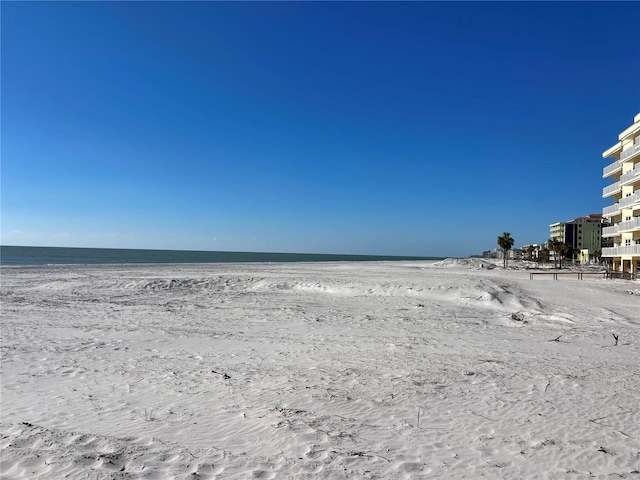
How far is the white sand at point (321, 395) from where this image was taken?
4.85 m

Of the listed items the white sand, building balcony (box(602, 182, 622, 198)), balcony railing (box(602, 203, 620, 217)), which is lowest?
the white sand

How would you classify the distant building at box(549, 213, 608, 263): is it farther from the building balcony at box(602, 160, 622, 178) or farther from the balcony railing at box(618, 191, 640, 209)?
the balcony railing at box(618, 191, 640, 209)

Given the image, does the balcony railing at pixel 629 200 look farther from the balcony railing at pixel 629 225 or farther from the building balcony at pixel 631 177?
the balcony railing at pixel 629 225

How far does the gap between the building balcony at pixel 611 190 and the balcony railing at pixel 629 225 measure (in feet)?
15.8

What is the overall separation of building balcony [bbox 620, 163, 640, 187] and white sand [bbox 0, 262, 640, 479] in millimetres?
29187

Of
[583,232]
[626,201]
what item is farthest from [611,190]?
[583,232]

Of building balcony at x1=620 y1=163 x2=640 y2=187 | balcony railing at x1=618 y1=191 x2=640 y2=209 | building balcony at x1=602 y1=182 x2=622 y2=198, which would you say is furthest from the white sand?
building balcony at x1=602 y1=182 x2=622 y2=198

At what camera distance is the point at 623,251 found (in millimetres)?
39406

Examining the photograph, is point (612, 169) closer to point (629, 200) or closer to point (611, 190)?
point (611, 190)

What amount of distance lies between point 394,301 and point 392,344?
8.19m

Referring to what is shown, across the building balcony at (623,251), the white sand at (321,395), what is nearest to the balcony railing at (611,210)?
the building balcony at (623,251)

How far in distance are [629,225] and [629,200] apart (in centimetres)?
252

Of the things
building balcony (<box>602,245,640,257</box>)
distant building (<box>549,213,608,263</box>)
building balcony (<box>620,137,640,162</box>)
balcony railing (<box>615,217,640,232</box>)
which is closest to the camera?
building balcony (<box>602,245,640,257</box>)

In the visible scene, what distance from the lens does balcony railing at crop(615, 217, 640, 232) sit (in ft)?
122
